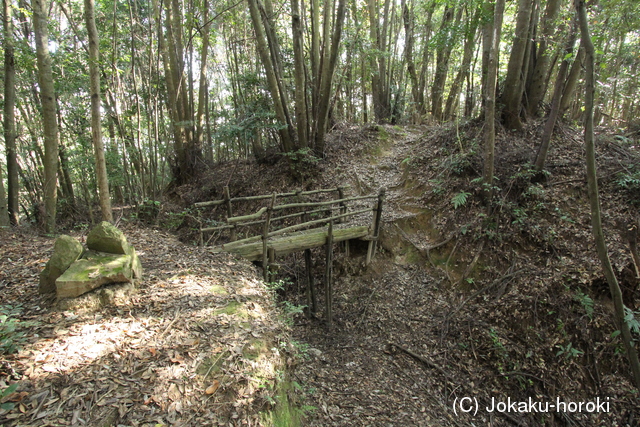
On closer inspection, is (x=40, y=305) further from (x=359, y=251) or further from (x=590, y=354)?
(x=590, y=354)

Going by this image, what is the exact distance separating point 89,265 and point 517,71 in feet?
30.4

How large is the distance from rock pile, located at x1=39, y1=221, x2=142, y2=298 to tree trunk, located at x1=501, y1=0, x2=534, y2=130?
27.6ft

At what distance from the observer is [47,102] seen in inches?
247

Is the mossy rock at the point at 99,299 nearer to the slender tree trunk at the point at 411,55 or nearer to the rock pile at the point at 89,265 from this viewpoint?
the rock pile at the point at 89,265

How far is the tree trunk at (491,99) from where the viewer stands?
586cm


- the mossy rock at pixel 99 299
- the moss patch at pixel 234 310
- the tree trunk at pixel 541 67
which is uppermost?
the tree trunk at pixel 541 67

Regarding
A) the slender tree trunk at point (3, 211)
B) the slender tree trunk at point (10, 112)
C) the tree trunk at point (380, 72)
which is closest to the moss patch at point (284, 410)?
the slender tree trunk at point (3, 211)

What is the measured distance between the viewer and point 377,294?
24.4 ft

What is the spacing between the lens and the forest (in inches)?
104

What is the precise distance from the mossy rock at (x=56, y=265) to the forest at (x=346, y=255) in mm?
268

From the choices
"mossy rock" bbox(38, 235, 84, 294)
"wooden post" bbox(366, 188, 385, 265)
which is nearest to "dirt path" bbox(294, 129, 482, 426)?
"wooden post" bbox(366, 188, 385, 265)

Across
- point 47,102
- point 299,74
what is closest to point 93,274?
point 47,102

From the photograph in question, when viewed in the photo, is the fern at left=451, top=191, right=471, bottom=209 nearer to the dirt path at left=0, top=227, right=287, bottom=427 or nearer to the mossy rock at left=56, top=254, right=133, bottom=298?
the dirt path at left=0, top=227, right=287, bottom=427

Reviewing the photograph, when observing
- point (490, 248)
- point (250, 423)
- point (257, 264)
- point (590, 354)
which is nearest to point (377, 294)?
point (490, 248)
